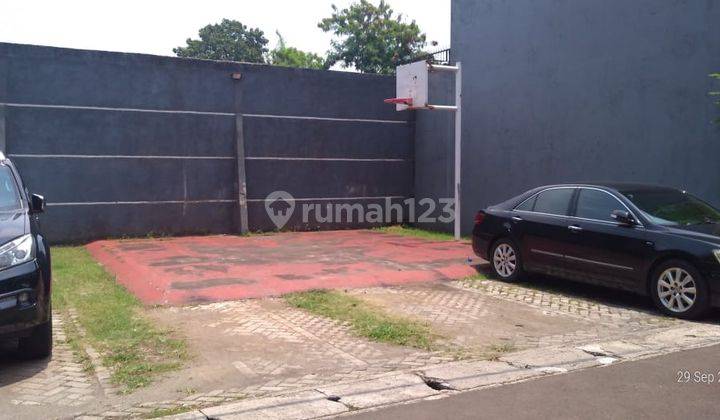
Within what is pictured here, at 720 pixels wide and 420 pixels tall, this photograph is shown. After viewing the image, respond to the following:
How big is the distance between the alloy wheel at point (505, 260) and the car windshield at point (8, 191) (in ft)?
21.1

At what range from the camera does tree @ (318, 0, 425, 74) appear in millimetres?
33969

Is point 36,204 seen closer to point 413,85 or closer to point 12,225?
point 12,225

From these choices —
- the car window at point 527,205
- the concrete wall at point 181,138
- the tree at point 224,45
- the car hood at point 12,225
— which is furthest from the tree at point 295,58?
the car hood at point 12,225

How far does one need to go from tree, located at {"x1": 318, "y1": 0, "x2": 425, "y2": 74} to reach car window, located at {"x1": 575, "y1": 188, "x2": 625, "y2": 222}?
26.1 metres

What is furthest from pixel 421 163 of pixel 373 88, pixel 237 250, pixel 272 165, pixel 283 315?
pixel 283 315

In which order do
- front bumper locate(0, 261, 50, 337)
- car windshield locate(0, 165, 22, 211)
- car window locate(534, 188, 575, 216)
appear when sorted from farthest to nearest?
1. car window locate(534, 188, 575, 216)
2. car windshield locate(0, 165, 22, 211)
3. front bumper locate(0, 261, 50, 337)

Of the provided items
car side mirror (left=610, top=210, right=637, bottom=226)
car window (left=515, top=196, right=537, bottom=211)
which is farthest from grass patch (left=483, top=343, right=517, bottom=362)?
car window (left=515, top=196, right=537, bottom=211)

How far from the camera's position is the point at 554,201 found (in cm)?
896

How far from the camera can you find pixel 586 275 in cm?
824

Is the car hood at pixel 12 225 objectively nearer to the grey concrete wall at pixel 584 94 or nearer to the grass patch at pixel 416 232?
the grey concrete wall at pixel 584 94

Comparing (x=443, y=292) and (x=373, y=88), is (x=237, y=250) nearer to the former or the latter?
(x=443, y=292)

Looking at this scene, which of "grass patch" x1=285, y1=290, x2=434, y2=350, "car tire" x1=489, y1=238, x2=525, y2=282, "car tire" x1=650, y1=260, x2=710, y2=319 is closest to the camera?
"grass patch" x1=285, y1=290, x2=434, y2=350

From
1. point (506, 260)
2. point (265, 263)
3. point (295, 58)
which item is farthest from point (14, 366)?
point (295, 58)

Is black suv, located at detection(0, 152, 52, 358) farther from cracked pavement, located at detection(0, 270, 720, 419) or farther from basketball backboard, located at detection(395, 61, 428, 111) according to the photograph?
basketball backboard, located at detection(395, 61, 428, 111)
